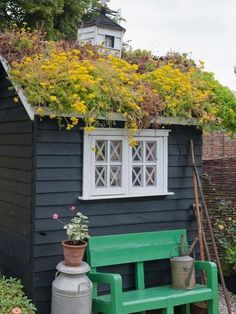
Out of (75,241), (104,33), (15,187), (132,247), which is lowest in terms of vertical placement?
(132,247)

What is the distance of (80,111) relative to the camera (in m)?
4.70

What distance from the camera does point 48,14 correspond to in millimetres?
15539

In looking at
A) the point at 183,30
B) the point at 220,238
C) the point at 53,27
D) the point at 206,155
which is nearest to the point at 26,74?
the point at 220,238

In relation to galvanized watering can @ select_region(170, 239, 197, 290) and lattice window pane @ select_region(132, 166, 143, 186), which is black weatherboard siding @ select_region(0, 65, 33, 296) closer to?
lattice window pane @ select_region(132, 166, 143, 186)

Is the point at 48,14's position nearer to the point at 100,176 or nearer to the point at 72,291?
the point at 100,176

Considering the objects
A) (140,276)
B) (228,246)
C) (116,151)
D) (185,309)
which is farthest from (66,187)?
(228,246)

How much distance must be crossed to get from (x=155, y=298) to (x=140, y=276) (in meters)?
0.57

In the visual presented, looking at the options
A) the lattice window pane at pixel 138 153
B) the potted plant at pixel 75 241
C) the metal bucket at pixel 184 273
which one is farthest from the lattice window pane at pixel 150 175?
the potted plant at pixel 75 241

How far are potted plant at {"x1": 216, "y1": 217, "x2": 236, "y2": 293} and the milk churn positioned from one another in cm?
297

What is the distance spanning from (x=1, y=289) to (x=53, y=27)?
42.9 ft

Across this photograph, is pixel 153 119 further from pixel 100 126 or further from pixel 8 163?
pixel 8 163

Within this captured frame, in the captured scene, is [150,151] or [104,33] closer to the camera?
[150,151]

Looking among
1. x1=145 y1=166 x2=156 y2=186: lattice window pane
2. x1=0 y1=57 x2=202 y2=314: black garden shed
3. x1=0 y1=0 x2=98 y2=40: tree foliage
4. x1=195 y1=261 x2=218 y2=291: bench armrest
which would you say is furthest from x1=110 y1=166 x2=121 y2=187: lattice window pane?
x1=0 y1=0 x2=98 y2=40: tree foliage

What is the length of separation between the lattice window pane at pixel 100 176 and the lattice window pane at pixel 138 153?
0.43m
